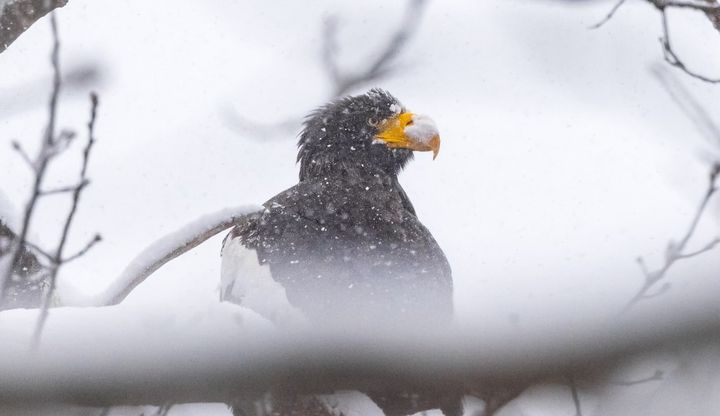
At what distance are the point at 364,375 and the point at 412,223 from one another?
3.63 metres

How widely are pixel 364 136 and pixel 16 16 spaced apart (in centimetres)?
224

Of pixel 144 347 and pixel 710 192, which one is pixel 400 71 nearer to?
pixel 710 192

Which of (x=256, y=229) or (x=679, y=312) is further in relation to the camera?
(x=256, y=229)

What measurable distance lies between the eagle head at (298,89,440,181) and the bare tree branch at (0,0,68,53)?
193 cm

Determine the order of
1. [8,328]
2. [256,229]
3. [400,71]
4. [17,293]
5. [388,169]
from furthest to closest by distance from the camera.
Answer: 1. [400,71]
2. [388,169]
3. [256,229]
4. [17,293]
5. [8,328]

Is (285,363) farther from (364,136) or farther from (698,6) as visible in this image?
(364,136)

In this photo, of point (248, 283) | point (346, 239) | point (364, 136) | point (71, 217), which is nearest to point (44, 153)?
point (71, 217)

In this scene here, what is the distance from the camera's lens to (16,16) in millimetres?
3584

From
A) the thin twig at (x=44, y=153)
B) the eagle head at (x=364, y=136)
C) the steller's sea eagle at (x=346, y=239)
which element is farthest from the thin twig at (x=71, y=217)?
the eagle head at (x=364, y=136)

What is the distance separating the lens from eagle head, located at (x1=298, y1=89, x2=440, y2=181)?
5198 mm

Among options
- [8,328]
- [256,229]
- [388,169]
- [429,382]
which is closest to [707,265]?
[429,382]

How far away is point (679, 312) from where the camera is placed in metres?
0.99

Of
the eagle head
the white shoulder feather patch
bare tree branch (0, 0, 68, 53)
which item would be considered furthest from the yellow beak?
bare tree branch (0, 0, 68, 53)

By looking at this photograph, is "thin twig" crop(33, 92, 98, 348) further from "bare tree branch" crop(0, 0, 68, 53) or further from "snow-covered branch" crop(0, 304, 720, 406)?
"snow-covered branch" crop(0, 304, 720, 406)
